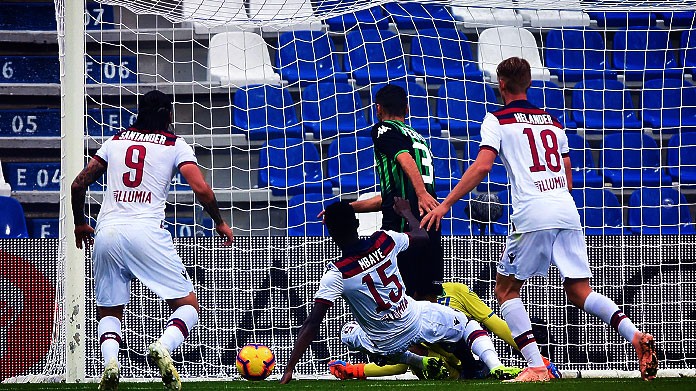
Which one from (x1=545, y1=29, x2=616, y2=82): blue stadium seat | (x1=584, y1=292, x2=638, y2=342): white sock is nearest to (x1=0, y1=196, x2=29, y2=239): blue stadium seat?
(x1=545, y1=29, x2=616, y2=82): blue stadium seat

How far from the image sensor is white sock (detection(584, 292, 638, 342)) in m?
5.42

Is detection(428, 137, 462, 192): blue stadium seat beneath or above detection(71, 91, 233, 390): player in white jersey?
above

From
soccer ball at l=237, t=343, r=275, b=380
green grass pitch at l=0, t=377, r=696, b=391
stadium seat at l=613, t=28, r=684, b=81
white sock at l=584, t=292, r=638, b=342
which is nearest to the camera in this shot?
green grass pitch at l=0, t=377, r=696, b=391

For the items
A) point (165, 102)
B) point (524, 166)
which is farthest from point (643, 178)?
point (165, 102)

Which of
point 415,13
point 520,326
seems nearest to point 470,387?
point 520,326

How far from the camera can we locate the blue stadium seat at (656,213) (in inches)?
401

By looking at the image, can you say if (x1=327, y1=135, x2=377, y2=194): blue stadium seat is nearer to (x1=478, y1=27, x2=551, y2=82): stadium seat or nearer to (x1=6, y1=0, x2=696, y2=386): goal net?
(x1=6, y1=0, x2=696, y2=386): goal net

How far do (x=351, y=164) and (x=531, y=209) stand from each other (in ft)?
15.3

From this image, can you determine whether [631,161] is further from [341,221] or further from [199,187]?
[199,187]

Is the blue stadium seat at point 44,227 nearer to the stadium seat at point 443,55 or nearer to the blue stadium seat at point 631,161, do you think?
the stadium seat at point 443,55

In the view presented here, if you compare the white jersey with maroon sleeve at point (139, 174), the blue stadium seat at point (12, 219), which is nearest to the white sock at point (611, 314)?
the white jersey with maroon sleeve at point (139, 174)

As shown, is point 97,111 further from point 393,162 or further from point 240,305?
point 393,162

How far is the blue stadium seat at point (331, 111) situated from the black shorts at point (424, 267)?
13.6ft

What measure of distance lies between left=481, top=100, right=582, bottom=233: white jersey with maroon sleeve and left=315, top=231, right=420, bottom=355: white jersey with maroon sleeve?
2.39ft
